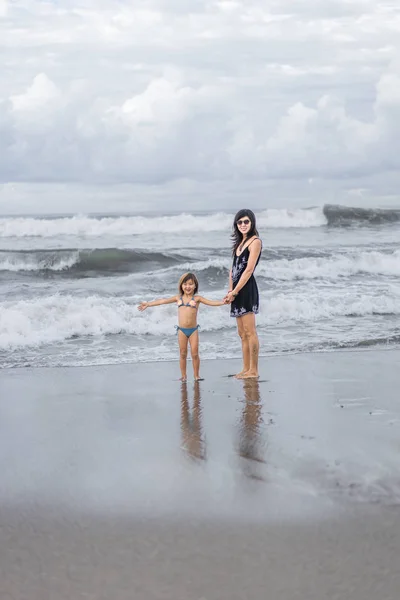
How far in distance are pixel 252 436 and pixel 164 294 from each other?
1184 cm

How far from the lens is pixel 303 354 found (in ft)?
28.4

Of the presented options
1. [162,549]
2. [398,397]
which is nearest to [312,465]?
[162,549]

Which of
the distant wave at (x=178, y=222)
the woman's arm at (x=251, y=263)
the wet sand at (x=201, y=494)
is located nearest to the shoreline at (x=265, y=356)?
the wet sand at (x=201, y=494)

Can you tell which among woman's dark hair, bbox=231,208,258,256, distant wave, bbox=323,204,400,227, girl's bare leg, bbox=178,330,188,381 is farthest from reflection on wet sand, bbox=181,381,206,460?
distant wave, bbox=323,204,400,227

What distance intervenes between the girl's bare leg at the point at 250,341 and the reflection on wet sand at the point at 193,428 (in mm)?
729

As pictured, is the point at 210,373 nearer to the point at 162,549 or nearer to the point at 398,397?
the point at 398,397

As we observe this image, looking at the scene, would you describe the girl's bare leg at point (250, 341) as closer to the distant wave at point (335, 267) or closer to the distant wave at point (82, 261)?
the distant wave at point (335, 267)

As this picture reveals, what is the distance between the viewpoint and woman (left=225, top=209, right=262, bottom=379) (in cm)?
694

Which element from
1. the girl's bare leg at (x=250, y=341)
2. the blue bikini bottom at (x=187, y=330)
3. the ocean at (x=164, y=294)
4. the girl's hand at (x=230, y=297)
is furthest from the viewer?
the ocean at (x=164, y=294)

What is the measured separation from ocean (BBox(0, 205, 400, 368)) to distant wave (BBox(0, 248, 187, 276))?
38 mm

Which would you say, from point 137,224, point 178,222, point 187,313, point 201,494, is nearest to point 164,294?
point 187,313

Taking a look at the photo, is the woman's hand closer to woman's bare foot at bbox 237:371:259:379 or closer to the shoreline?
woman's bare foot at bbox 237:371:259:379

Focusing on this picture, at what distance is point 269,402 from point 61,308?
6.13 m

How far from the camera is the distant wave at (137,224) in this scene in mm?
37156
